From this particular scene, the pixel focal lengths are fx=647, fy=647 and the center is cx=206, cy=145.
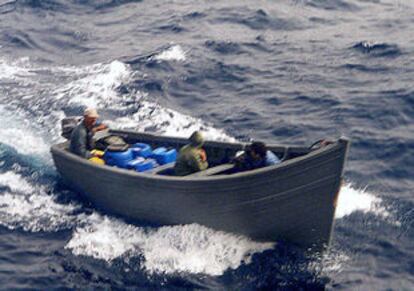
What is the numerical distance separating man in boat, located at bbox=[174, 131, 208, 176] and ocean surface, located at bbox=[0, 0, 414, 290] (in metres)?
1.52

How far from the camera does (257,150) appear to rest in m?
15.9

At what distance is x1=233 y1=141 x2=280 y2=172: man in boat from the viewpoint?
52.0 feet

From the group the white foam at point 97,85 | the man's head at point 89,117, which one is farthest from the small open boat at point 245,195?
the white foam at point 97,85

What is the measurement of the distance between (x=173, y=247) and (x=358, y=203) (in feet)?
16.6

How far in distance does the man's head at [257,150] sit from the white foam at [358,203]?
9.20 ft

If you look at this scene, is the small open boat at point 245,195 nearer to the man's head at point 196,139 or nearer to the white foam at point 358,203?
the man's head at point 196,139

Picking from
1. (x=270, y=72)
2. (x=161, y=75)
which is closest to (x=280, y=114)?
(x=270, y=72)

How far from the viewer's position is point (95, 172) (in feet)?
57.5

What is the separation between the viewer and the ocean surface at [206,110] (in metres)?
15.2

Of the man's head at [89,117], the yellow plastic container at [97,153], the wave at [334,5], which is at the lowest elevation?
the yellow plastic container at [97,153]

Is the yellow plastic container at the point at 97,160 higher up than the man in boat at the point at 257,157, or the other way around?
the man in boat at the point at 257,157

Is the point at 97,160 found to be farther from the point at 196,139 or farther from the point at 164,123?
the point at 164,123

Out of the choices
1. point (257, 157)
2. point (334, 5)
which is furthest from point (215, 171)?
point (334, 5)

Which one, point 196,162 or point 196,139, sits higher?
point 196,139
